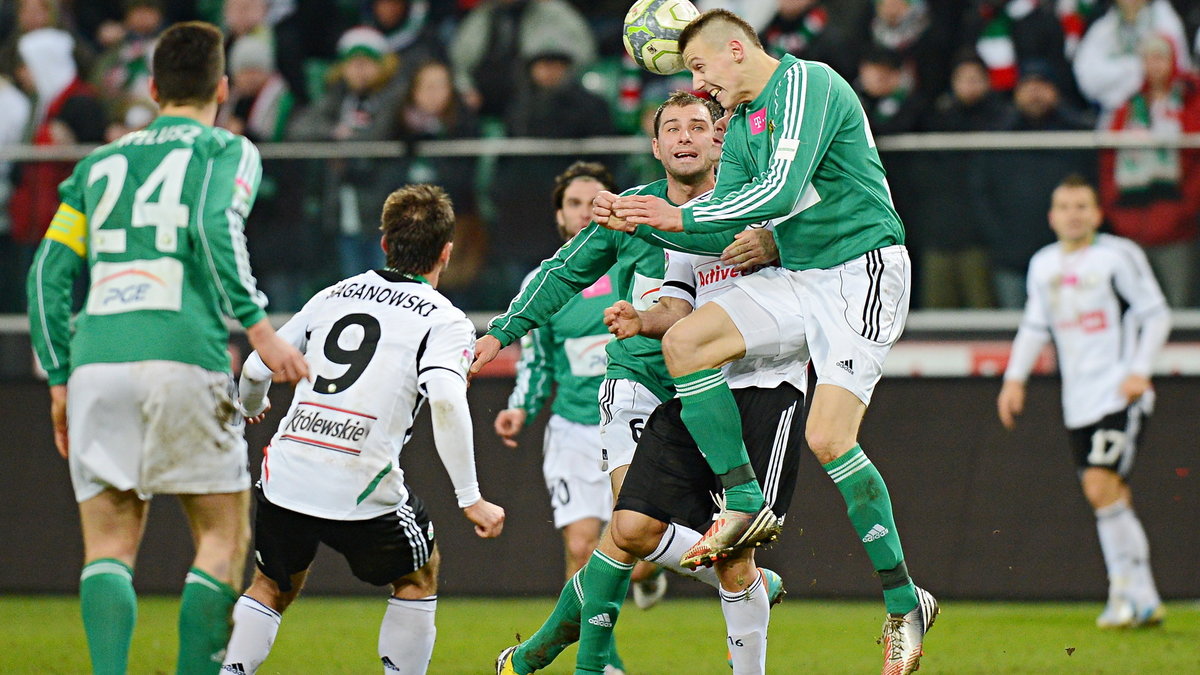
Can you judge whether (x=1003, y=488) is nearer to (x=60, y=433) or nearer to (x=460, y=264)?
(x=460, y=264)

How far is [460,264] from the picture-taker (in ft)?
32.7

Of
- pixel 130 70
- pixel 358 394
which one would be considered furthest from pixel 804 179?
pixel 130 70

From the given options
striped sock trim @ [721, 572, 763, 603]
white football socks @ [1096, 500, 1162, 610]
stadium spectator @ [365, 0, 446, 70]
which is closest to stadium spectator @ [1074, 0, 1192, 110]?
white football socks @ [1096, 500, 1162, 610]

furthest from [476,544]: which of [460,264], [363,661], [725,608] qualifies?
[725,608]

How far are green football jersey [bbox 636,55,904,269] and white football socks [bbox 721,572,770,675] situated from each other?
4.35ft

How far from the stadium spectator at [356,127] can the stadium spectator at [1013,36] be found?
4.36 m

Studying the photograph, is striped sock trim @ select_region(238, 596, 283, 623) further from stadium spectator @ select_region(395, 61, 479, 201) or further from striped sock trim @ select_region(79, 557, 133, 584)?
stadium spectator @ select_region(395, 61, 479, 201)

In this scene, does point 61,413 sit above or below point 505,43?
below

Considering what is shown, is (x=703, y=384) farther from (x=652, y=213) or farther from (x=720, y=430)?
(x=652, y=213)

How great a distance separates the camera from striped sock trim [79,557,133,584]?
4852mm

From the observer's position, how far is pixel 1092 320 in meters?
9.48

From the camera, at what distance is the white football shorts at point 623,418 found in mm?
6195

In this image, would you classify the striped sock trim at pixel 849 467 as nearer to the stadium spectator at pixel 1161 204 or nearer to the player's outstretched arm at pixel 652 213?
the player's outstretched arm at pixel 652 213

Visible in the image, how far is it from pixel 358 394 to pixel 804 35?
674 centimetres
